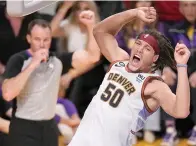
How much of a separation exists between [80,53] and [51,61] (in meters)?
0.37

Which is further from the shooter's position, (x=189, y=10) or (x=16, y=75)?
(x=189, y=10)

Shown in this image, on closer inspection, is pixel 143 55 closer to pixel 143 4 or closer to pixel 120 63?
pixel 120 63

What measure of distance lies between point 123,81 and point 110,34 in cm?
59

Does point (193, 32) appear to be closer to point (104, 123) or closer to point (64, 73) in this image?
point (64, 73)

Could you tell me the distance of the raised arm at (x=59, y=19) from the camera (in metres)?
7.87

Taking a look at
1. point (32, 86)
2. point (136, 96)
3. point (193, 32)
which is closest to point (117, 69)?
point (136, 96)

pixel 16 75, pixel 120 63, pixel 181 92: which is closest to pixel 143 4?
pixel 16 75

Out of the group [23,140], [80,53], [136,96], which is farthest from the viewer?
[80,53]

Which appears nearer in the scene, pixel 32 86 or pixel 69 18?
pixel 32 86

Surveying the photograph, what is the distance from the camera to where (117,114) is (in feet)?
15.3

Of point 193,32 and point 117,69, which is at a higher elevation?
point 117,69

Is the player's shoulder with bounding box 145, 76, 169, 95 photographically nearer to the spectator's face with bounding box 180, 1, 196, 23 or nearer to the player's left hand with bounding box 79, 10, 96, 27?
the player's left hand with bounding box 79, 10, 96, 27

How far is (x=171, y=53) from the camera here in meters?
4.88

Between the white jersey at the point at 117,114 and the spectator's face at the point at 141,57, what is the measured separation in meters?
0.06
